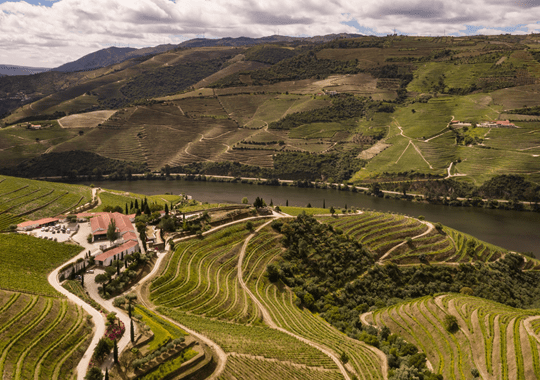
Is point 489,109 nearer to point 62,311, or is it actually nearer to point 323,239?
point 323,239

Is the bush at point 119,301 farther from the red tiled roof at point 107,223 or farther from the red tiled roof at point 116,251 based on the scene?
the red tiled roof at point 107,223

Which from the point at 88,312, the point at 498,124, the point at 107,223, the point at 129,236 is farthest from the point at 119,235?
the point at 498,124

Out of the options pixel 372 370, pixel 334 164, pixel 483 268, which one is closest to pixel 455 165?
pixel 334 164

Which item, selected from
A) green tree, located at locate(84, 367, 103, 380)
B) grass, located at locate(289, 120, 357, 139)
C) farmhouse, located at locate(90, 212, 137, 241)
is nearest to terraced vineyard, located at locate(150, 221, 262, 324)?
farmhouse, located at locate(90, 212, 137, 241)

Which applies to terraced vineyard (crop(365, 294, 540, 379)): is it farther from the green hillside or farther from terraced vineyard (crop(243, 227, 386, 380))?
the green hillside

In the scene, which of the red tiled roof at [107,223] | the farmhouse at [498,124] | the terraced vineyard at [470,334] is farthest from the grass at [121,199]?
the farmhouse at [498,124]
